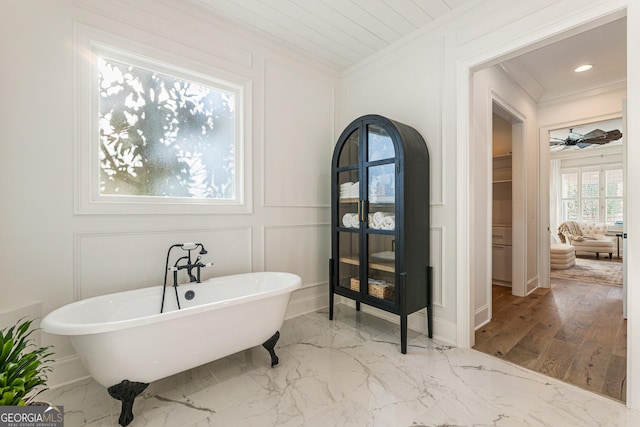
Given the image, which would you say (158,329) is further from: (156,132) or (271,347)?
(156,132)

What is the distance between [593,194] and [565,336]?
7172 mm

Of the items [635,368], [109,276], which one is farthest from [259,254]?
[635,368]

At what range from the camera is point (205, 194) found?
254 centimetres

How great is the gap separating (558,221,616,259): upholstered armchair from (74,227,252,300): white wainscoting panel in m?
7.90

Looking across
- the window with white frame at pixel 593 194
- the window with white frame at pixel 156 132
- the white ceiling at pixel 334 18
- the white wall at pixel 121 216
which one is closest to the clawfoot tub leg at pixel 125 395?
the white wall at pixel 121 216

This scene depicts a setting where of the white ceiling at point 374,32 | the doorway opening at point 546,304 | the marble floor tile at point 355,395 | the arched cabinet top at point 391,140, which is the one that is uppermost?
the white ceiling at point 374,32

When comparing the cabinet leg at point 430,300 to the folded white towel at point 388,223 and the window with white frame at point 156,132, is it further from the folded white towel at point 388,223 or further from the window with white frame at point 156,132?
the window with white frame at point 156,132

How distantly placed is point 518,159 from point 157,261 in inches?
164

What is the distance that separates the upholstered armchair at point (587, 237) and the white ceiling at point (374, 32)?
183 inches

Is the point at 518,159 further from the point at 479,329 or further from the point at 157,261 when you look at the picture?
the point at 157,261

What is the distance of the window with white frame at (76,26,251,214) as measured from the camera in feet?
6.50

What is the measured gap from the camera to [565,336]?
8.29ft

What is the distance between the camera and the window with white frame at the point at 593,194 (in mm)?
7273

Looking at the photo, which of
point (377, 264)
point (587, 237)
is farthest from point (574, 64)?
point (587, 237)
